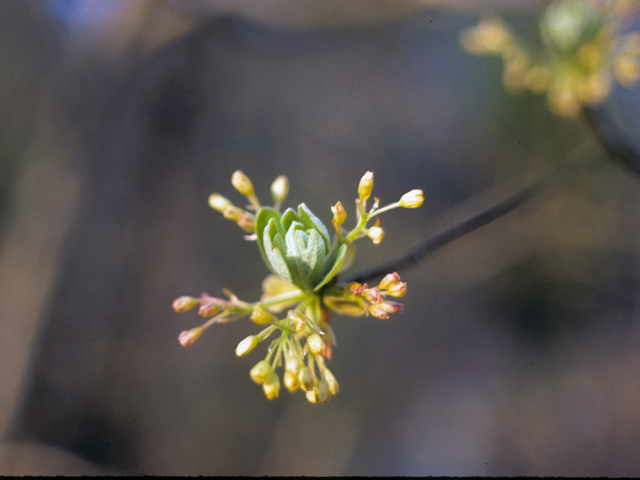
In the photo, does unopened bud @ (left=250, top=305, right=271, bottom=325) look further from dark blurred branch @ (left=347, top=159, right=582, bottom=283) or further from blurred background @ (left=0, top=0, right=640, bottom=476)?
blurred background @ (left=0, top=0, right=640, bottom=476)

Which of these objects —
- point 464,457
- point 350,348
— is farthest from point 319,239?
point 464,457

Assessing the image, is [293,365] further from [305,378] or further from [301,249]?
[301,249]

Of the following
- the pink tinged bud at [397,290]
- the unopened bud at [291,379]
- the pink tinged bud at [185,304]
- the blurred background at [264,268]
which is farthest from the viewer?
the blurred background at [264,268]

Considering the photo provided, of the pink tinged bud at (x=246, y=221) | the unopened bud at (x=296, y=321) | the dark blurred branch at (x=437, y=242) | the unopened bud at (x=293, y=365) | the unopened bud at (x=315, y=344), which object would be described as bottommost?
the unopened bud at (x=293, y=365)

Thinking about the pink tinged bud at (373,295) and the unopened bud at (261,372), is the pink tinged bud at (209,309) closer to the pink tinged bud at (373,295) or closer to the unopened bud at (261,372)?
the unopened bud at (261,372)

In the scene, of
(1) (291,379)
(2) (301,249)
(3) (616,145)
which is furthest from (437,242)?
(3) (616,145)

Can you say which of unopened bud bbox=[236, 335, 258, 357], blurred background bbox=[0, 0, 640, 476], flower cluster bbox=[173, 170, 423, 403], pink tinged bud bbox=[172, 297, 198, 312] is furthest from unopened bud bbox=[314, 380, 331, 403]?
blurred background bbox=[0, 0, 640, 476]

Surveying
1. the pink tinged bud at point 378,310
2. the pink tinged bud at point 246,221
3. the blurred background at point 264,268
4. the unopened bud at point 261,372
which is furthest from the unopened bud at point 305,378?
the blurred background at point 264,268
